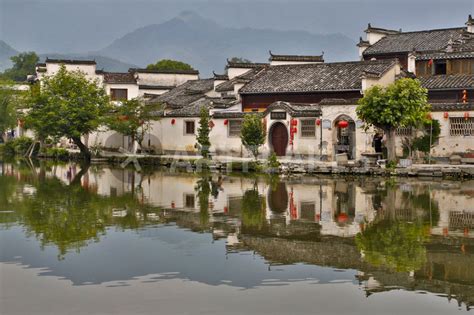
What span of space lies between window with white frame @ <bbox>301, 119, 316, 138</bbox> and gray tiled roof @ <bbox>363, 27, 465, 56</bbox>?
37.9 ft

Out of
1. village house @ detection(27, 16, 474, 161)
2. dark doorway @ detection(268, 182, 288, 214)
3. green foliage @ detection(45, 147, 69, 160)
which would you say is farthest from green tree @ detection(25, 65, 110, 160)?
dark doorway @ detection(268, 182, 288, 214)

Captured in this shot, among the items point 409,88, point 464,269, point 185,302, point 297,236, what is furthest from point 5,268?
point 409,88

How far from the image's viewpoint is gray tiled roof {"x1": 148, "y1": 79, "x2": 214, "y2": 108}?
49362 mm

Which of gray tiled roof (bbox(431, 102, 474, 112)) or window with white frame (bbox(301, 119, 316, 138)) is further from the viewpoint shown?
window with white frame (bbox(301, 119, 316, 138))

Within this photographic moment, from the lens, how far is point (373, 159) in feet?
118

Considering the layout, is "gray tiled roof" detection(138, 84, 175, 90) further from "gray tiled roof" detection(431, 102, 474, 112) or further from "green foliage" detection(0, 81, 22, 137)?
"gray tiled roof" detection(431, 102, 474, 112)

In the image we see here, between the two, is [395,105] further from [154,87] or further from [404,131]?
[154,87]

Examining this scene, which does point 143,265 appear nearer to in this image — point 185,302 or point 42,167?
point 185,302

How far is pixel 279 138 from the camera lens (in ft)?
134

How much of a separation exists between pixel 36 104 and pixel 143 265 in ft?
112

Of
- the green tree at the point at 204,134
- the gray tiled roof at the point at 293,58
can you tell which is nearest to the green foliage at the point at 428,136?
the green tree at the point at 204,134

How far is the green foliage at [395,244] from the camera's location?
15.2 meters

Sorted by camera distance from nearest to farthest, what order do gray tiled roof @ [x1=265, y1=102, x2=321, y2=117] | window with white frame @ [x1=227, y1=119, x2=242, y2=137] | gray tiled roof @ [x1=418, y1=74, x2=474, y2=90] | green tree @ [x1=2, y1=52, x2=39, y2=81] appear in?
1. gray tiled roof @ [x1=418, y1=74, x2=474, y2=90]
2. gray tiled roof @ [x1=265, y1=102, x2=321, y2=117]
3. window with white frame @ [x1=227, y1=119, x2=242, y2=137]
4. green tree @ [x1=2, y1=52, x2=39, y2=81]

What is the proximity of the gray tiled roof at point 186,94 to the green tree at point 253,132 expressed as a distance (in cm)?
971
